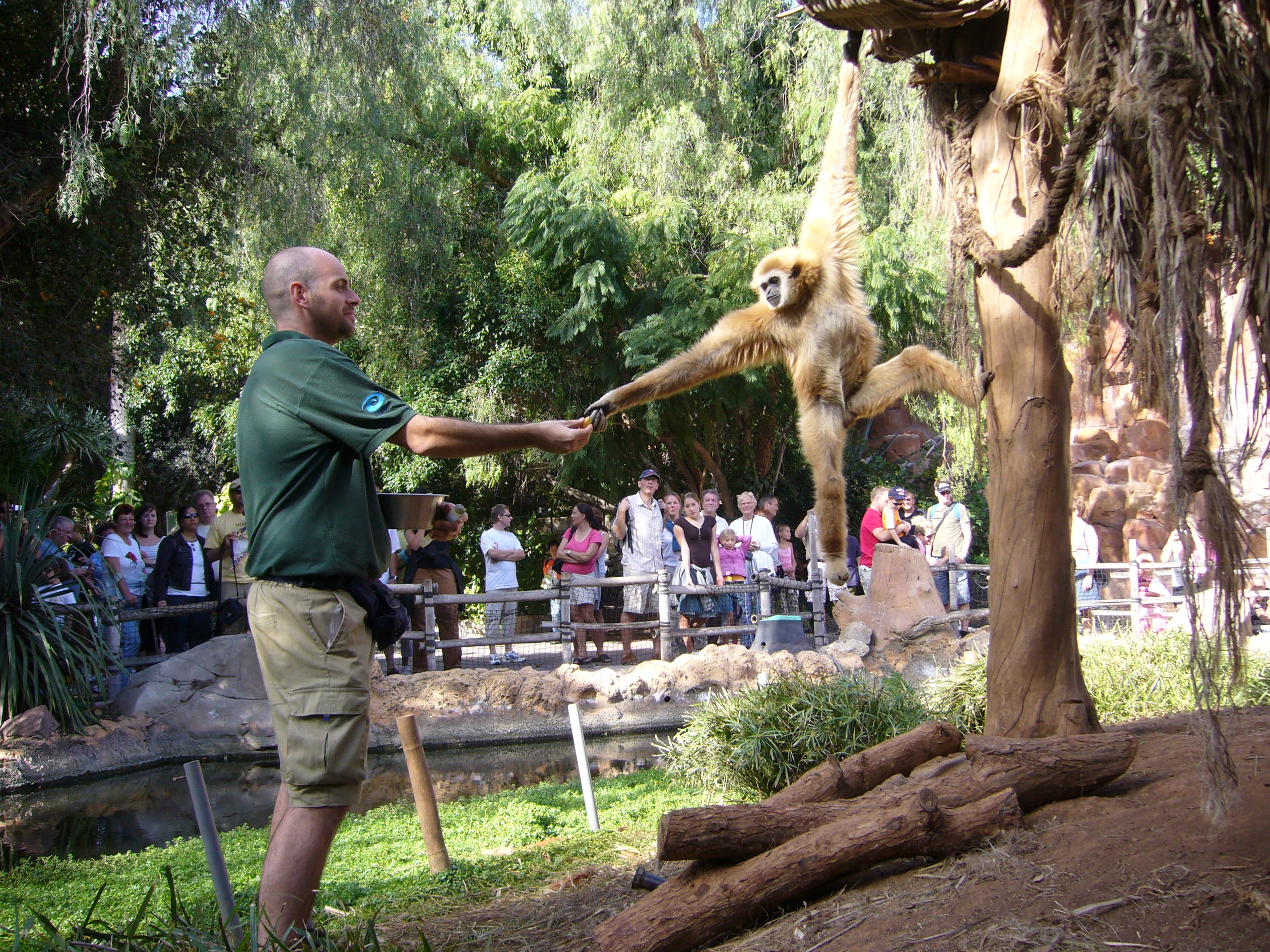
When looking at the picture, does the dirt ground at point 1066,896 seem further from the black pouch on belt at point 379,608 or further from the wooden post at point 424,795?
the black pouch on belt at point 379,608

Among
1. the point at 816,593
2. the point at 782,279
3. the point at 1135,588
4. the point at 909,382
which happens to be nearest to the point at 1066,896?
the point at 909,382

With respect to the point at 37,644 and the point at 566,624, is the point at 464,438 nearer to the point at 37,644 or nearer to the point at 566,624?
the point at 37,644

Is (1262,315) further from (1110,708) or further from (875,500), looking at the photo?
(875,500)

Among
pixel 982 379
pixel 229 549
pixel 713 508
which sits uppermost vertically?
pixel 982 379

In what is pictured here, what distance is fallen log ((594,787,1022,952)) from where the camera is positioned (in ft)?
10.3

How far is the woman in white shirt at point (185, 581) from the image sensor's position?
9.59 meters

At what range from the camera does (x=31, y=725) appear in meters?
7.92

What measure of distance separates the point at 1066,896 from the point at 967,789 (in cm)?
81

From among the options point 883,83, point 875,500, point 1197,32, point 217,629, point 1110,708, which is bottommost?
point 1110,708

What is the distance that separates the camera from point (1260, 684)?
6000 millimetres

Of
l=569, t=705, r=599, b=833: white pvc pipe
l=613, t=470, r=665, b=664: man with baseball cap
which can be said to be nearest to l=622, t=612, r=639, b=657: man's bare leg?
l=613, t=470, r=665, b=664: man with baseball cap

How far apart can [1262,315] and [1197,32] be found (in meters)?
0.75

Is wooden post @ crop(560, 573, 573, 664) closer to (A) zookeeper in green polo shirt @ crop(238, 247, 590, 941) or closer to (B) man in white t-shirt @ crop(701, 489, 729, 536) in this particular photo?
(B) man in white t-shirt @ crop(701, 489, 729, 536)

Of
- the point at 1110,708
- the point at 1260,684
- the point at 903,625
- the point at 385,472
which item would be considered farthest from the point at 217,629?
the point at 1260,684
